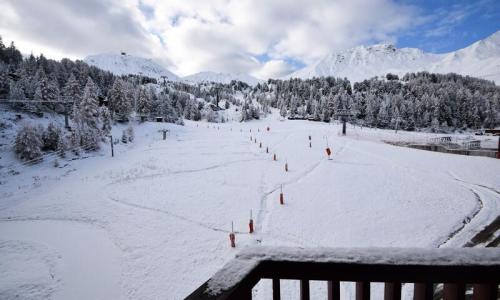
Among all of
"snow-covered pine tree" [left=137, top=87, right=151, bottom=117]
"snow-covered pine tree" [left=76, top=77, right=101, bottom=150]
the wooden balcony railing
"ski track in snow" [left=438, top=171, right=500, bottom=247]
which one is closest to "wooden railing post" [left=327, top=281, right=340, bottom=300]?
the wooden balcony railing

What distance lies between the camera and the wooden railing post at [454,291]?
170cm

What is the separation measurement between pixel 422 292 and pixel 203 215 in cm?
1391

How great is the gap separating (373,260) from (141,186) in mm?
21840

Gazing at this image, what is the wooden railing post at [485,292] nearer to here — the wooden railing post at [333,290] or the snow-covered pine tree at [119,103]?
the wooden railing post at [333,290]

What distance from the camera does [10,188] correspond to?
24688mm

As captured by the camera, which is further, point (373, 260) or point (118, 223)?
point (118, 223)

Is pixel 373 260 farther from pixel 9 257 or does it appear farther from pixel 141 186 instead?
pixel 141 186

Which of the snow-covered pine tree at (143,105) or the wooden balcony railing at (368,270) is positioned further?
the snow-covered pine tree at (143,105)

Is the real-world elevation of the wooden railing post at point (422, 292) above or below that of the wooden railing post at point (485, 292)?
below

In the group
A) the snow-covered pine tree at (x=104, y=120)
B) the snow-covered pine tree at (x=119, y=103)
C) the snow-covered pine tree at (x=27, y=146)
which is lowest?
the snow-covered pine tree at (x=27, y=146)

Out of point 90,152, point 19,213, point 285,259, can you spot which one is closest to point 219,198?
point 19,213

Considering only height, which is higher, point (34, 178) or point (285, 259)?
point (285, 259)

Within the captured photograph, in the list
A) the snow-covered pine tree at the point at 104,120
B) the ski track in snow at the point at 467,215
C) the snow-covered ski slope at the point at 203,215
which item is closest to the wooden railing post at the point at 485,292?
the snow-covered ski slope at the point at 203,215

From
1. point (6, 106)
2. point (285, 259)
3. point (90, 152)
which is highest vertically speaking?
point (6, 106)
